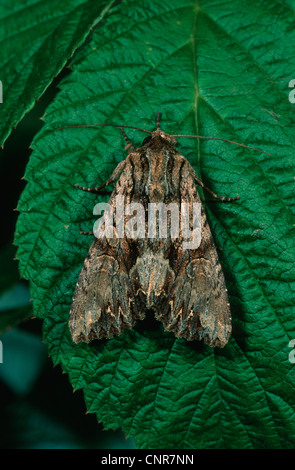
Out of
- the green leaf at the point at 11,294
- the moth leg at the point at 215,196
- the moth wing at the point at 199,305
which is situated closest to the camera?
the moth wing at the point at 199,305

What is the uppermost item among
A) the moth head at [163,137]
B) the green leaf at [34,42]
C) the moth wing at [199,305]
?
the green leaf at [34,42]

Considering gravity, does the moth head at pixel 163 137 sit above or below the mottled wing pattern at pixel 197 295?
above

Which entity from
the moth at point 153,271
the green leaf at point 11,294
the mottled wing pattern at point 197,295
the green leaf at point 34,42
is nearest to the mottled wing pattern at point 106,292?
the moth at point 153,271

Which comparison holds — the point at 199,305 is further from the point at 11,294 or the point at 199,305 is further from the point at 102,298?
the point at 11,294

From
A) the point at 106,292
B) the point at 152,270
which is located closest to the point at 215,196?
the point at 152,270

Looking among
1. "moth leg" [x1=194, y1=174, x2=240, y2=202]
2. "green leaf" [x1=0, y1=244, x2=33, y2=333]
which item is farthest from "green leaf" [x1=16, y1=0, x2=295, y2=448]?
"green leaf" [x1=0, y1=244, x2=33, y2=333]

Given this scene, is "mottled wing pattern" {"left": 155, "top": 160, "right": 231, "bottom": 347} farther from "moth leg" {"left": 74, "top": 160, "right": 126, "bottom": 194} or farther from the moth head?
"moth leg" {"left": 74, "top": 160, "right": 126, "bottom": 194}

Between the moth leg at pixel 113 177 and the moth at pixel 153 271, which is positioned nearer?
the moth at pixel 153 271

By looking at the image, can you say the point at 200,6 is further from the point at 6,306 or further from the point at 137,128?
the point at 6,306

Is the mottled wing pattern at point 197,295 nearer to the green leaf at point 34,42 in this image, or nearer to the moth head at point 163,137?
the moth head at point 163,137
